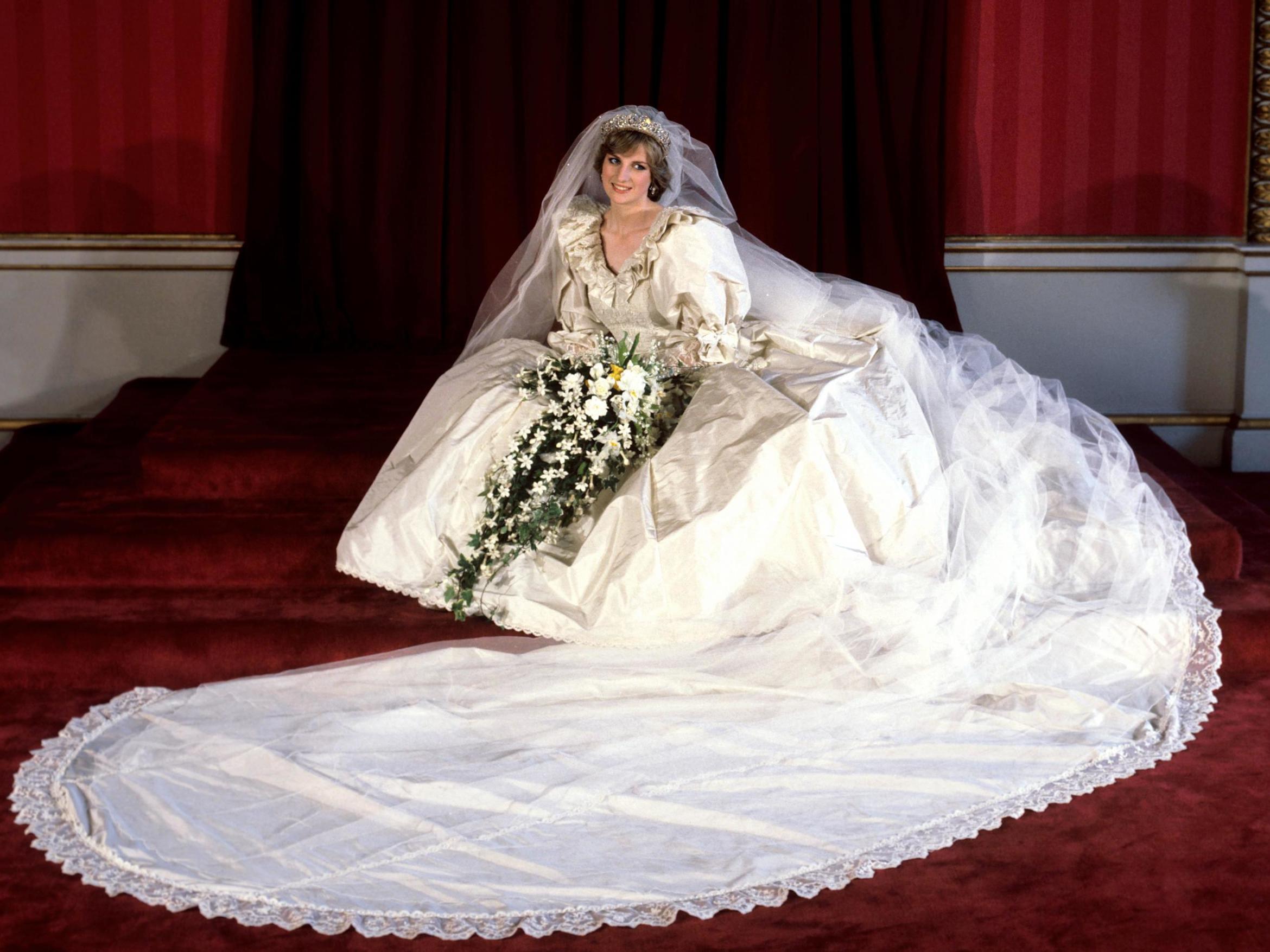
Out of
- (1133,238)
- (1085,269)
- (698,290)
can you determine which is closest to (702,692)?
(698,290)

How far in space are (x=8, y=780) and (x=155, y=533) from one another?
3.59ft

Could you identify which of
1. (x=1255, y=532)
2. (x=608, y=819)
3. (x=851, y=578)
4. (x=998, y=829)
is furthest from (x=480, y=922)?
(x=1255, y=532)

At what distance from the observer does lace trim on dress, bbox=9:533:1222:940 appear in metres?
2.80

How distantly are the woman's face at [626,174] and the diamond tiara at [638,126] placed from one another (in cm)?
6

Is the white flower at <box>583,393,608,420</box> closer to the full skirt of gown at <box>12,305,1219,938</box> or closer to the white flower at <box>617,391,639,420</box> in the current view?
the white flower at <box>617,391,639,420</box>

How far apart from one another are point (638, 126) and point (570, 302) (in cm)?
59

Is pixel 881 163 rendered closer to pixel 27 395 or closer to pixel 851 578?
pixel 851 578

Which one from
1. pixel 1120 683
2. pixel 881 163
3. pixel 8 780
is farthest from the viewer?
pixel 881 163

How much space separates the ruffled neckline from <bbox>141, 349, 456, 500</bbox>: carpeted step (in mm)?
915

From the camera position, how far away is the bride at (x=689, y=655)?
3.03 metres

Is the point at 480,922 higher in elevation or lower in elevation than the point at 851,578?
lower

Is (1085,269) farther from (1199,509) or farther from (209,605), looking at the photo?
(209,605)

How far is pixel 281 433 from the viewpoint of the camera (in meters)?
4.90

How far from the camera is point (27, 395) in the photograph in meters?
6.09
